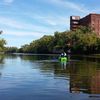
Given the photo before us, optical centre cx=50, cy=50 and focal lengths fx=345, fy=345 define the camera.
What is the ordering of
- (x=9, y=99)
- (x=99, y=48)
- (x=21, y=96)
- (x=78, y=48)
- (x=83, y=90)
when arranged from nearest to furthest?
(x=9, y=99) → (x=21, y=96) → (x=83, y=90) → (x=99, y=48) → (x=78, y=48)

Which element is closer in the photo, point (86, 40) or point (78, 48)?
point (86, 40)

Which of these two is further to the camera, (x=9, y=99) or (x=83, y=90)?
(x=83, y=90)

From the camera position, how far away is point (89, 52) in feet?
600

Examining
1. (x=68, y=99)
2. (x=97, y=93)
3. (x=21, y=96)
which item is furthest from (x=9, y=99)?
(x=97, y=93)

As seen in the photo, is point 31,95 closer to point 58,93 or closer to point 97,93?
point 58,93

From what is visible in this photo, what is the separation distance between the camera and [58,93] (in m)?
25.7

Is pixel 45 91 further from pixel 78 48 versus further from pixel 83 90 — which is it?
pixel 78 48

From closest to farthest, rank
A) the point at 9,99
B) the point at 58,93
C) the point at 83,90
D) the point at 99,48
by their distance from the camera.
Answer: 1. the point at 9,99
2. the point at 58,93
3. the point at 83,90
4. the point at 99,48

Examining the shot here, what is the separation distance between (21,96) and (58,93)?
310 centimetres

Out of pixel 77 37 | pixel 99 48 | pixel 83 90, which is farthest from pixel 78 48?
pixel 83 90

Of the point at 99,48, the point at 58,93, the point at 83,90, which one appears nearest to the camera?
the point at 58,93

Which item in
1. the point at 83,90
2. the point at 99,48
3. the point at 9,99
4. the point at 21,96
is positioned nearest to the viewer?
the point at 9,99

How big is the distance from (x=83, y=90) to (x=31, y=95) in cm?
493

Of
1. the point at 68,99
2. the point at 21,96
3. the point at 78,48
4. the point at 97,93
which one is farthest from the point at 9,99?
the point at 78,48
